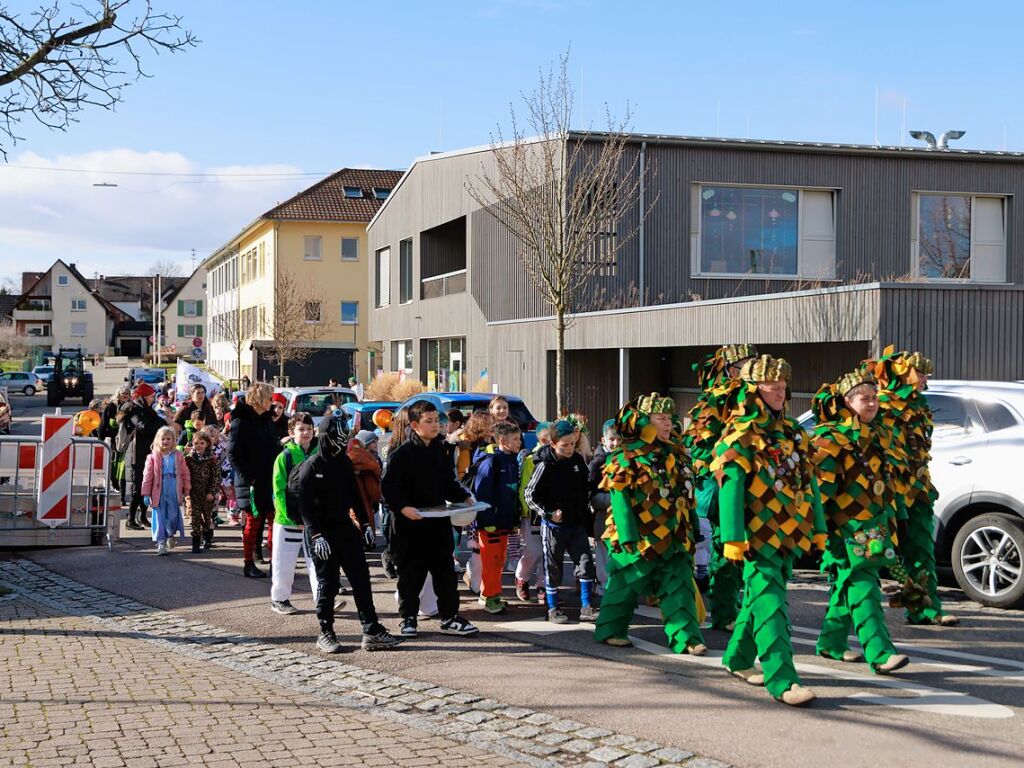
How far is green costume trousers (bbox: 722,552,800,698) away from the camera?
6.30m

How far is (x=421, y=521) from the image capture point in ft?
26.9

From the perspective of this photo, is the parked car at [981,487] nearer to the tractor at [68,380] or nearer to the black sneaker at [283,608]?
the black sneaker at [283,608]

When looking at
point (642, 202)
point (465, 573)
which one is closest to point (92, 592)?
point (465, 573)

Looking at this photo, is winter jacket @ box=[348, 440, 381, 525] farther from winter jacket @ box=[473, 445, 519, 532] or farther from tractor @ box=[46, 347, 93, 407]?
tractor @ box=[46, 347, 93, 407]

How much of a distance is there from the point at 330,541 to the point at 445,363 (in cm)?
2609

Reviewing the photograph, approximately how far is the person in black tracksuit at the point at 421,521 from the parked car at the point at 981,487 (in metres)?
4.15

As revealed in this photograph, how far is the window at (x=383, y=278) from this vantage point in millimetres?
40719

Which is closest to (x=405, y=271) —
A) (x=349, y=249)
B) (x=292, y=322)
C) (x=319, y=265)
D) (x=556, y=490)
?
(x=292, y=322)

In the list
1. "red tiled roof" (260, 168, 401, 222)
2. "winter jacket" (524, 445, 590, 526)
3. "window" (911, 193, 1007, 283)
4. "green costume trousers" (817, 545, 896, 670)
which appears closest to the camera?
"green costume trousers" (817, 545, 896, 670)

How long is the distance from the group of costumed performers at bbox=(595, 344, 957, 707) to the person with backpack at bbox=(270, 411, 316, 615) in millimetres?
2726

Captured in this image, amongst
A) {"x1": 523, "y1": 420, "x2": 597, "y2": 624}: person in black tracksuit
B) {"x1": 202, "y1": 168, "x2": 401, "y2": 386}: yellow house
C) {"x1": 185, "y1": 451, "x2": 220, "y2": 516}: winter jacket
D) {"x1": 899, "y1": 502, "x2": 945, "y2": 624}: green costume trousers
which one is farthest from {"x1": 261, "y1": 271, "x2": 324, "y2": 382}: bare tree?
{"x1": 899, "y1": 502, "x2": 945, "y2": 624}: green costume trousers

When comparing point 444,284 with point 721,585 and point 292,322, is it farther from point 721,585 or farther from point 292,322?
point 721,585

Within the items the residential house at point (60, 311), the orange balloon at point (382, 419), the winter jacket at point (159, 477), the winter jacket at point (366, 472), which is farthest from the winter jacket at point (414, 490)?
the residential house at point (60, 311)

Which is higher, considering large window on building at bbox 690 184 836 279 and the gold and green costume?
large window on building at bbox 690 184 836 279
